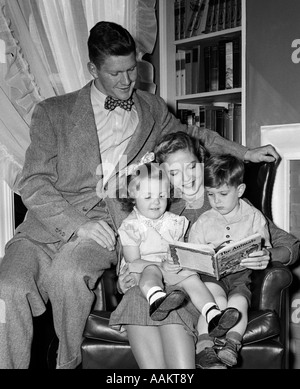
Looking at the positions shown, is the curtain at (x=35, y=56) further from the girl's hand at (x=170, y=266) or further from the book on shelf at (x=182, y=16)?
the girl's hand at (x=170, y=266)

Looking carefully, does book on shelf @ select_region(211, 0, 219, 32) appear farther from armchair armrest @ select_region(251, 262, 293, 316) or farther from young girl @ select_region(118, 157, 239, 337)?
armchair armrest @ select_region(251, 262, 293, 316)

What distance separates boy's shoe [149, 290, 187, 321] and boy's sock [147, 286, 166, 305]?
0.02 metres

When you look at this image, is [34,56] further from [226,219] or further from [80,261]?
[226,219]

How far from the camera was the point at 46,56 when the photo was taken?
2930mm

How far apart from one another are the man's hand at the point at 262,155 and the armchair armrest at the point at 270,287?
0.59 metres

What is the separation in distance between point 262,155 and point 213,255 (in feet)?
2.53

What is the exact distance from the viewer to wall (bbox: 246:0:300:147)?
316 centimetres

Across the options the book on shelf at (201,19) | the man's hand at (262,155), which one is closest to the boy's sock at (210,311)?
the man's hand at (262,155)

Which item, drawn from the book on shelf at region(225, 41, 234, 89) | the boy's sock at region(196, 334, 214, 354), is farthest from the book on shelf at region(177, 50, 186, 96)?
the boy's sock at region(196, 334, 214, 354)

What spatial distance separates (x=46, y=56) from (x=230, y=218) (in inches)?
53.1

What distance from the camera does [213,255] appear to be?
2.02 metres

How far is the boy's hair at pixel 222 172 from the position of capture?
227 cm

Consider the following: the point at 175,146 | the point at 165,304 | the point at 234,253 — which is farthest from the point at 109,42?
the point at 165,304
